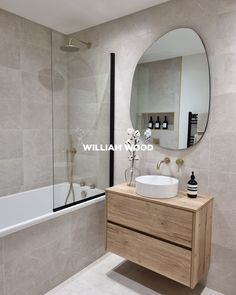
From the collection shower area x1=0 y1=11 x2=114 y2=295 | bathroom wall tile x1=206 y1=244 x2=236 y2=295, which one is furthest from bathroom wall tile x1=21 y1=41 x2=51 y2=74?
bathroom wall tile x1=206 y1=244 x2=236 y2=295

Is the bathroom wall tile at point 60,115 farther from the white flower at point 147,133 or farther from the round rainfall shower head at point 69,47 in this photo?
the white flower at point 147,133

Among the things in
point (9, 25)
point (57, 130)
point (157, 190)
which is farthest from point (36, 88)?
point (157, 190)

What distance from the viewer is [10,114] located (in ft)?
7.68

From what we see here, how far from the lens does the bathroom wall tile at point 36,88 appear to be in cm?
246

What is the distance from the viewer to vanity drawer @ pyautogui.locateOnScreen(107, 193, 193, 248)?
1645 mm

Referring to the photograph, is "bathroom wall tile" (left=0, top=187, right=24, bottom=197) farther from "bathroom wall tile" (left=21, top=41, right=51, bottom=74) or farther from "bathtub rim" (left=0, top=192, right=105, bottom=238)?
"bathroom wall tile" (left=21, top=41, right=51, bottom=74)

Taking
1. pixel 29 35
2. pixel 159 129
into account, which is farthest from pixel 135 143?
pixel 29 35

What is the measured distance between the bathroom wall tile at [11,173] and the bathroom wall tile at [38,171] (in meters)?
0.07

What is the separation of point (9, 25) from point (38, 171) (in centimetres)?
156

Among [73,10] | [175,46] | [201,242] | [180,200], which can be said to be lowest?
[201,242]

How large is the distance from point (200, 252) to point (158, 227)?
0.36 metres

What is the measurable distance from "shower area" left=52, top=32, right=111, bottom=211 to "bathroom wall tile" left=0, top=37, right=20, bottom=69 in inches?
15.1

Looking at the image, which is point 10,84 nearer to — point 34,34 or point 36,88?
point 36,88

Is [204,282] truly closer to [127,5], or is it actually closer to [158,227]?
[158,227]
